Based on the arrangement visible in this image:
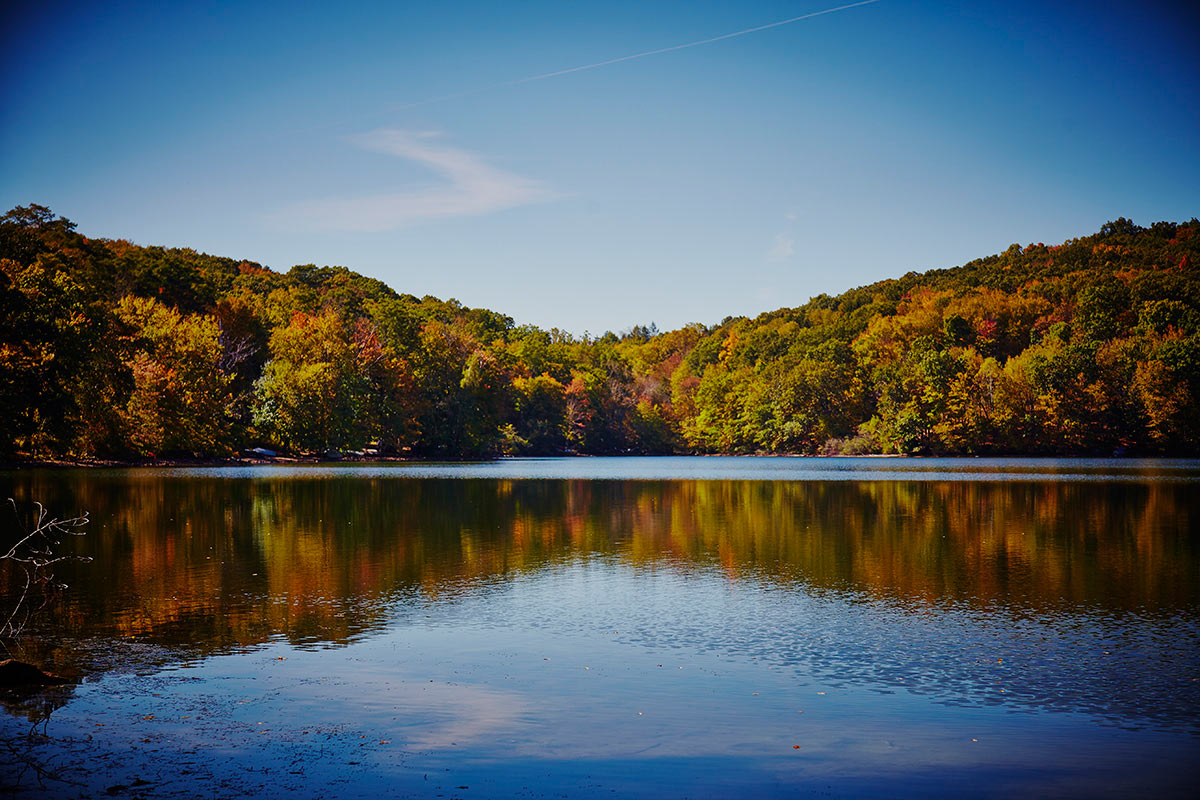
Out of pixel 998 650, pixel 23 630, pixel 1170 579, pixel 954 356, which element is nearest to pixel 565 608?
pixel 998 650

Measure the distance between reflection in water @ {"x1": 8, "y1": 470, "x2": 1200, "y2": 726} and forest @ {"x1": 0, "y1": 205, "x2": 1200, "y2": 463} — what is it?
21.5 metres

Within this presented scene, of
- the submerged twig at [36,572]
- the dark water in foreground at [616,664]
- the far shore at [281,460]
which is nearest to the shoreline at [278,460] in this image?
the far shore at [281,460]

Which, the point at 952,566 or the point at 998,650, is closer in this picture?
the point at 998,650

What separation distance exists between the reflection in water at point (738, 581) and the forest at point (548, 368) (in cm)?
2154

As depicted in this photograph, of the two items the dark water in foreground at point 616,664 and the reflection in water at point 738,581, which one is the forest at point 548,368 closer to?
the reflection in water at point 738,581

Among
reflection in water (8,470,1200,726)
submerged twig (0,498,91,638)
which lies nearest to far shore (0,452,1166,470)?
reflection in water (8,470,1200,726)

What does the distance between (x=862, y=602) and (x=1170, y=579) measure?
265 inches

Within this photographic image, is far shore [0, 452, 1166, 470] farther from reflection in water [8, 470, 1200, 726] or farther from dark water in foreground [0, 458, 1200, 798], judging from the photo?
dark water in foreground [0, 458, 1200, 798]

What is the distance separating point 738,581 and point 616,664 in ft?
22.9

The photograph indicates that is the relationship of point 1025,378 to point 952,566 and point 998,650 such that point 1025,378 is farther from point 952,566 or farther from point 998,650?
point 998,650

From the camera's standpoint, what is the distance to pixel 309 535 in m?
25.3

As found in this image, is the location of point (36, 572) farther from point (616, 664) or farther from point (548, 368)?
point (548, 368)

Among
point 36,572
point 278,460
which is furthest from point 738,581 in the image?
point 278,460

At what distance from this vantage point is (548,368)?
13012cm
